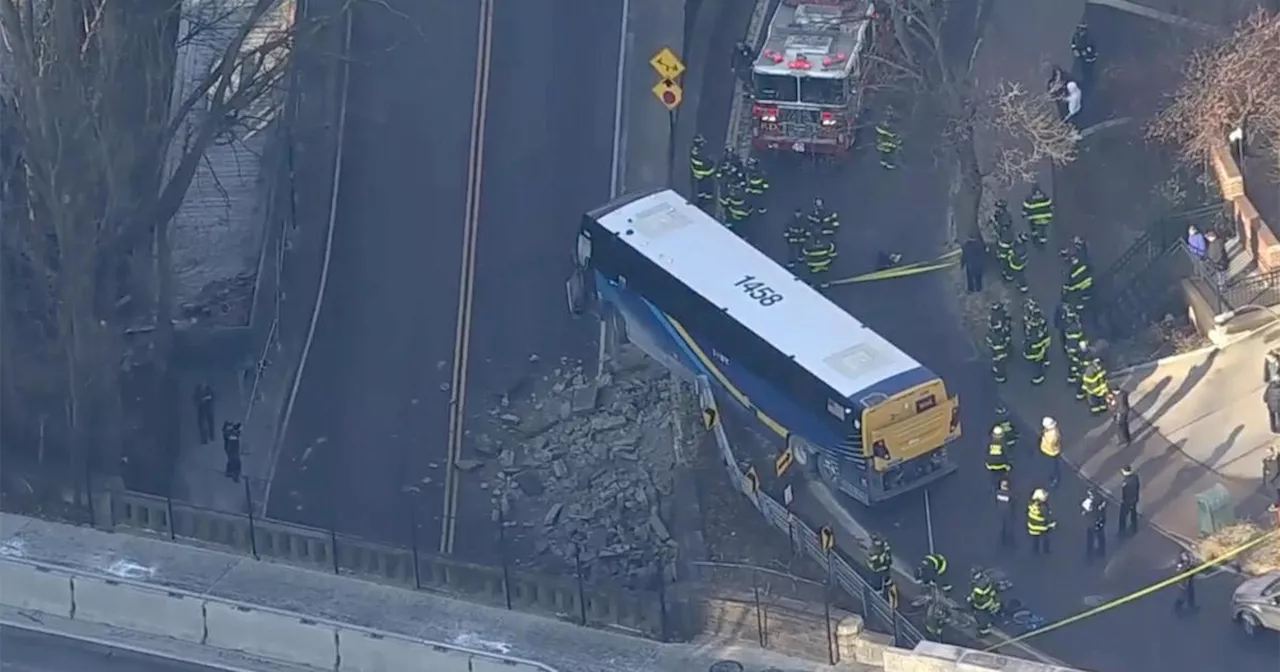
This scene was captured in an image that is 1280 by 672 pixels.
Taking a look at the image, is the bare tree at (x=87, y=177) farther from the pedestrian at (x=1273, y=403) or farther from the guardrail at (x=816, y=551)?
the pedestrian at (x=1273, y=403)

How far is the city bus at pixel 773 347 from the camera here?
39.5 metres

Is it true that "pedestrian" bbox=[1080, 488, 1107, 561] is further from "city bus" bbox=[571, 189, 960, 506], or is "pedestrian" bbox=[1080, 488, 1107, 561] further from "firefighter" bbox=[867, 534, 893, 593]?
"firefighter" bbox=[867, 534, 893, 593]

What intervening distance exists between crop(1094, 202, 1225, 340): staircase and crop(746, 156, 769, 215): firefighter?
6.03 meters

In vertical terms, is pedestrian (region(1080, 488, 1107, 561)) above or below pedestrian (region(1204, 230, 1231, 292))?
below

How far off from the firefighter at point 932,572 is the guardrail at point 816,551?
0.85m

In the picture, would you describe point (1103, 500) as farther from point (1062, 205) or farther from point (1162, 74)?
point (1162, 74)

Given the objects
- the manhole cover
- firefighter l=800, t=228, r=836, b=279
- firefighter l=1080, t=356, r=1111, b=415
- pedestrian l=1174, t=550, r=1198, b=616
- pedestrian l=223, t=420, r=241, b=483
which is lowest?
pedestrian l=223, t=420, r=241, b=483

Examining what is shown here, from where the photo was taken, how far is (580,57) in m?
50.0

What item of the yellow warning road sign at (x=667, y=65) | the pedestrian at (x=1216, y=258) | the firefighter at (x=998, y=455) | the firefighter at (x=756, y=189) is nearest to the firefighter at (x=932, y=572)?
the firefighter at (x=998, y=455)

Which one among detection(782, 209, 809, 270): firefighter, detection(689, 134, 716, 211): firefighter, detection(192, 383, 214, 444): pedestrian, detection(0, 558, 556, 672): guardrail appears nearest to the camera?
detection(0, 558, 556, 672): guardrail

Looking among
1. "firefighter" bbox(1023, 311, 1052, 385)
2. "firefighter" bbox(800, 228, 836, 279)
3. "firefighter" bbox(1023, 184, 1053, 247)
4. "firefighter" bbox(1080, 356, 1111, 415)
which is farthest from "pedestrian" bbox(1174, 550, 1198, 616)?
"firefighter" bbox(800, 228, 836, 279)

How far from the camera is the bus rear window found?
49.0 m

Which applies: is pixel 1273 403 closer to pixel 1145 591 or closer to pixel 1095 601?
pixel 1145 591

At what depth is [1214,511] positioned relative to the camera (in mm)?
39000
